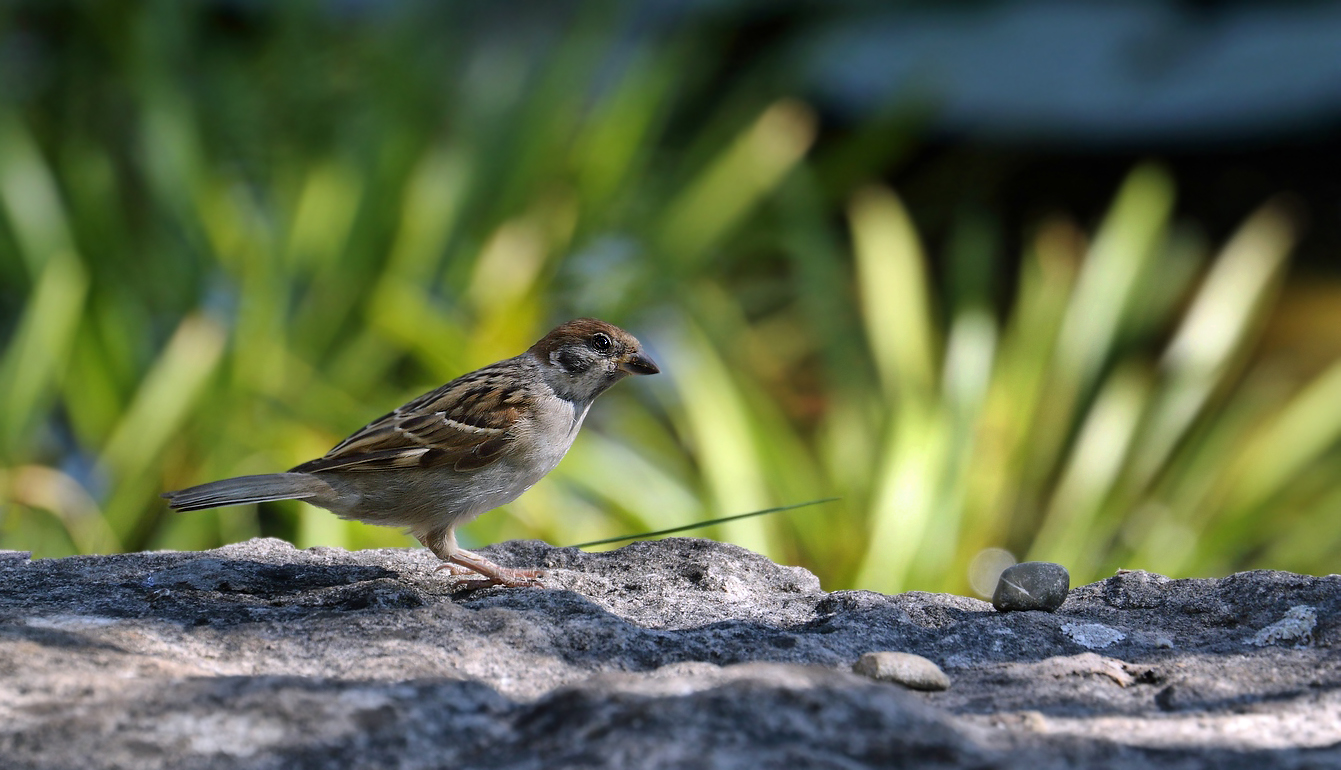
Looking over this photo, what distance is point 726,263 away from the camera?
7.12 m

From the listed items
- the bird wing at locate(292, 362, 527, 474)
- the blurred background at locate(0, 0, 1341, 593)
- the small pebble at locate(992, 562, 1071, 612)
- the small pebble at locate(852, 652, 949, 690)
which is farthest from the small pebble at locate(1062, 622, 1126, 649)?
the blurred background at locate(0, 0, 1341, 593)

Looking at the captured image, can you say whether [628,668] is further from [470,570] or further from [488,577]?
[470,570]

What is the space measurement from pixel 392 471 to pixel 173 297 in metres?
3.65

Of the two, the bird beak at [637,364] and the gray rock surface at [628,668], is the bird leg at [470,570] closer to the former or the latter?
the gray rock surface at [628,668]

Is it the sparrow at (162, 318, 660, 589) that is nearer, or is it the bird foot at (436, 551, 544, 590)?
the bird foot at (436, 551, 544, 590)

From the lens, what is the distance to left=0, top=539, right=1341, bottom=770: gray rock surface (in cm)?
142

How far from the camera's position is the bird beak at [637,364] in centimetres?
285

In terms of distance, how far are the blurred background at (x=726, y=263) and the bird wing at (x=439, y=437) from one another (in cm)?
170

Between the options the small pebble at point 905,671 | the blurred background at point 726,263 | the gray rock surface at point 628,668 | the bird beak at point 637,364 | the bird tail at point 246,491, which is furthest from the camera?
the blurred background at point 726,263

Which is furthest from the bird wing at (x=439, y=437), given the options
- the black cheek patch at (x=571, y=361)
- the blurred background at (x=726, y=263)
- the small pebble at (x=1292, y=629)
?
the blurred background at (x=726, y=263)

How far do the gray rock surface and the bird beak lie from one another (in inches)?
16.2

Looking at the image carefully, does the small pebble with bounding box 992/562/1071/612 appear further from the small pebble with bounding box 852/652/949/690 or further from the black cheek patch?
the black cheek patch

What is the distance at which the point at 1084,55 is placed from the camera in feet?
29.1

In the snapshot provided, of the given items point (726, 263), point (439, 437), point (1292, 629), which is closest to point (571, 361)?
point (439, 437)
